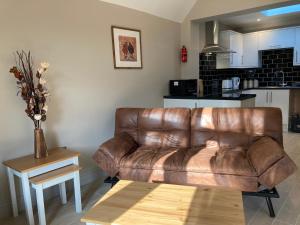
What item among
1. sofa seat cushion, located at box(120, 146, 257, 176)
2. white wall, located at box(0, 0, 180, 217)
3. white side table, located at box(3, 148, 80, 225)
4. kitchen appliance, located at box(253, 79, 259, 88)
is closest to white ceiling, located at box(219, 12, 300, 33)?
kitchen appliance, located at box(253, 79, 259, 88)

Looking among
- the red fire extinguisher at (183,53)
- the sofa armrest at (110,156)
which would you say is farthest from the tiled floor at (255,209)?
the red fire extinguisher at (183,53)

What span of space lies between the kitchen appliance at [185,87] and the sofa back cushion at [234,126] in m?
1.26

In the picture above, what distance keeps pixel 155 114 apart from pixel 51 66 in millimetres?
1223

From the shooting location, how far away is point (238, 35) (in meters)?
5.70

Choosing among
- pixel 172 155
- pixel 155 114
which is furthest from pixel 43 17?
pixel 172 155

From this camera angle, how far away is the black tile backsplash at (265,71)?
502 centimetres

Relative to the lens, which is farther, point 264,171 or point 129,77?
point 129,77

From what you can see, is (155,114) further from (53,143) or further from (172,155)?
(53,143)

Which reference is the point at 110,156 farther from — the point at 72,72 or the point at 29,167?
the point at 72,72

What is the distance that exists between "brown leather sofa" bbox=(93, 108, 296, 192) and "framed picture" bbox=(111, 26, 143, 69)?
736 mm

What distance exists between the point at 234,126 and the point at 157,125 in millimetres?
834

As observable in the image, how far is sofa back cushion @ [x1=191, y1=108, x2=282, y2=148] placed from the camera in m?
2.54

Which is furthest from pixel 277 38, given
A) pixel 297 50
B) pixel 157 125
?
pixel 157 125

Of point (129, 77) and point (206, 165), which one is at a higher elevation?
point (129, 77)
